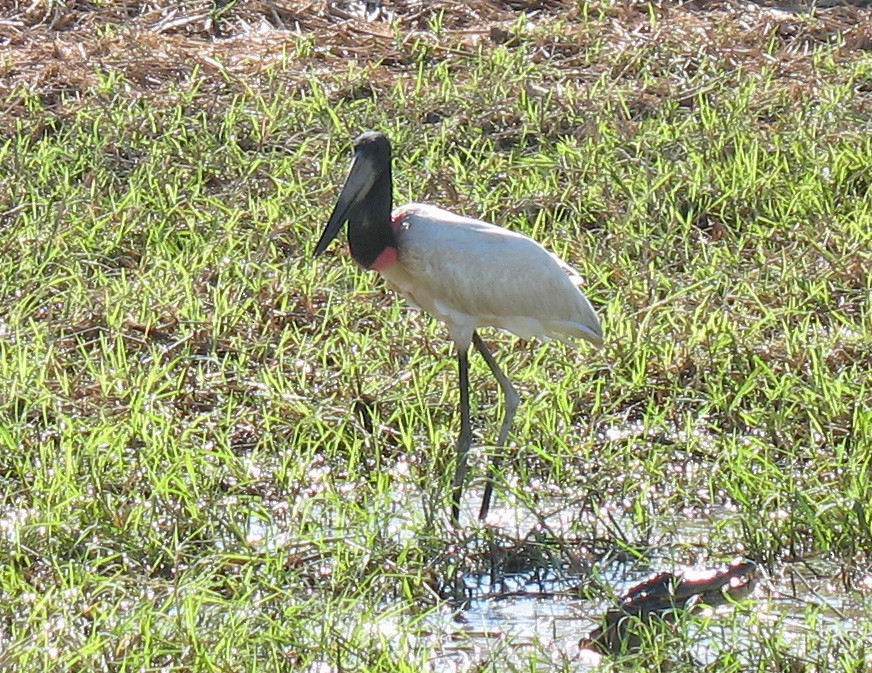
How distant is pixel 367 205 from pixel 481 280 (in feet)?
1.38

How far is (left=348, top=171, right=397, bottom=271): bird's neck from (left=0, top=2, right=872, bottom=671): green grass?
493 mm

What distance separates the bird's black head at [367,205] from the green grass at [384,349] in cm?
53

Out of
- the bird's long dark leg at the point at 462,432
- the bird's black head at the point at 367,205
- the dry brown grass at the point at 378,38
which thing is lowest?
the dry brown grass at the point at 378,38

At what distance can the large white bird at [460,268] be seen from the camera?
209 inches

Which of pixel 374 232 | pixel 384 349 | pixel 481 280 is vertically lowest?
pixel 384 349

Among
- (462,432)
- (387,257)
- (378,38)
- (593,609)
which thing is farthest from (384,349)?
(378,38)

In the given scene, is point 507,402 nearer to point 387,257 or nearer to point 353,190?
point 387,257

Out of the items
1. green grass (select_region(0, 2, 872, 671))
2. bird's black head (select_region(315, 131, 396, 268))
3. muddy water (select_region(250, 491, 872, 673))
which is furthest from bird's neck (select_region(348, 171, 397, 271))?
muddy water (select_region(250, 491, 872, 673))

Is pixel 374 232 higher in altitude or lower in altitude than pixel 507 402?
higher

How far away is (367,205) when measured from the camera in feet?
17.6

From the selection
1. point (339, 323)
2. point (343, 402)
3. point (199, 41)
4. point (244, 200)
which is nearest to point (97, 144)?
point (244, 200)

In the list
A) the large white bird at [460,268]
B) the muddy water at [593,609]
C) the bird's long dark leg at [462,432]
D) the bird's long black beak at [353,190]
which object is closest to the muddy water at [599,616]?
the muddy water at [593,609]

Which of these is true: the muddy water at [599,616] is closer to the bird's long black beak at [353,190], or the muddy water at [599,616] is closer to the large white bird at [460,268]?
the large white bird at [460,268]

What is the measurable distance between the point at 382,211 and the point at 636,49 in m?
4.04
